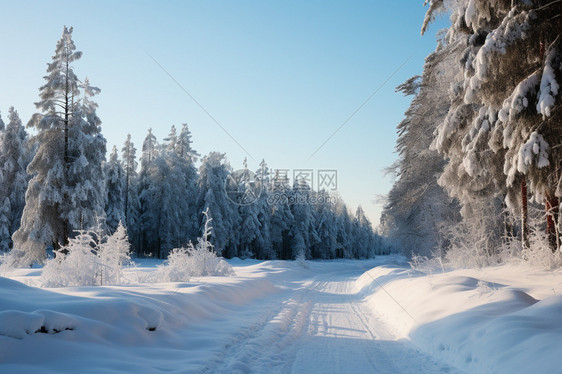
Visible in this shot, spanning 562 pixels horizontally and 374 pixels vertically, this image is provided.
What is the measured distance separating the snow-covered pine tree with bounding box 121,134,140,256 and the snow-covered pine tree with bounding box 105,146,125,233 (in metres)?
2.46

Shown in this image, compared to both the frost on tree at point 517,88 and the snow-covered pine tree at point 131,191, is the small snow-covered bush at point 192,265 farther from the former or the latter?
the snow-covered pine tree at point 131,191

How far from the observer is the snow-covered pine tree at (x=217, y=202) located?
43.9 meters

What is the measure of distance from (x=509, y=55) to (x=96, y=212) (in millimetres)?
21654

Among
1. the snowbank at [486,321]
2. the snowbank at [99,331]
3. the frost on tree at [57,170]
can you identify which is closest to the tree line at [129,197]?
the frost on tree at [57,170]

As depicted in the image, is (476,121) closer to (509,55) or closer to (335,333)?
(509,55)

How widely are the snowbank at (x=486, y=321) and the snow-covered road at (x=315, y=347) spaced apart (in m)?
0.40

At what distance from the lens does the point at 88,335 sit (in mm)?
5023

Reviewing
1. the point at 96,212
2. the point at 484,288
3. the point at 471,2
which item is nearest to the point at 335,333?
the point at 484,288

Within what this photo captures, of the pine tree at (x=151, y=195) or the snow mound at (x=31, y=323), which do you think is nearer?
the snow mound at (x=31, y=323)

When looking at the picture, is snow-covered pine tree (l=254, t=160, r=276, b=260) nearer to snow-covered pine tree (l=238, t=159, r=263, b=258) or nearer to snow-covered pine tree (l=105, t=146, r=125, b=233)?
snow-covered pine tree (l=238, t=159, r=263, b=258)

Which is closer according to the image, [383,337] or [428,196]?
[383,337]

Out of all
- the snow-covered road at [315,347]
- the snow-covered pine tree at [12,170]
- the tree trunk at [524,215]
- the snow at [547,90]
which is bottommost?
the snow-covered road at [315,347]

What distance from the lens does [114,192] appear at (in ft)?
135

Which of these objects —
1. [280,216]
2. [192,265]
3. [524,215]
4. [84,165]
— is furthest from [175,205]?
[524,215]
